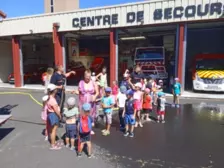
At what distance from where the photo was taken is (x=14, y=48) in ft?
52.4

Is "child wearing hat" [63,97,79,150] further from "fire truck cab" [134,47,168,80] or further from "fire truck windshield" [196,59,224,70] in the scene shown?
"fire truck windshield" [196,59,224,70]

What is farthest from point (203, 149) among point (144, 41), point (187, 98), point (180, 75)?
point (144, 41)

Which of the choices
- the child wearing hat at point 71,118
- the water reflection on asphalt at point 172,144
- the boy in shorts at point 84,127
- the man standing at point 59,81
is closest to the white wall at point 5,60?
the man standing at point 59,81

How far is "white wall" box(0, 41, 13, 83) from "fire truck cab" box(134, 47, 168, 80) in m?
12.9

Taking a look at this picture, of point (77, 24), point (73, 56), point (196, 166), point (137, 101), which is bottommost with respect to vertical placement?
point (196, 166)

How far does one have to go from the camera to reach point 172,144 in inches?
195

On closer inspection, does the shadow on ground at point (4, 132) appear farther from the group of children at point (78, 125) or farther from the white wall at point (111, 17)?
the white wall at point (111, 17)

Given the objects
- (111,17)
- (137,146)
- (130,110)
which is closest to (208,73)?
(111,17)

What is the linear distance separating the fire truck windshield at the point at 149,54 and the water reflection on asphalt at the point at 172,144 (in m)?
7.84

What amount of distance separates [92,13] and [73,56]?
10234 millimetres

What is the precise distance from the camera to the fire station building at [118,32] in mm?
11297

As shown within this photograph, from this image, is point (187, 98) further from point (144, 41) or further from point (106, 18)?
point (144, 41)

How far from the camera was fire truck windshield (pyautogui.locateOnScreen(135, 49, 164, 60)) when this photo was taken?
1458 cm

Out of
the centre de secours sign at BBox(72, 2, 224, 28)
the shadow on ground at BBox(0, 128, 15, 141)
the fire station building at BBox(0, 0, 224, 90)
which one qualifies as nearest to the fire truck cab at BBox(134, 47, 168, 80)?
the fire station building at BBox(0, 0, 224, 90)
